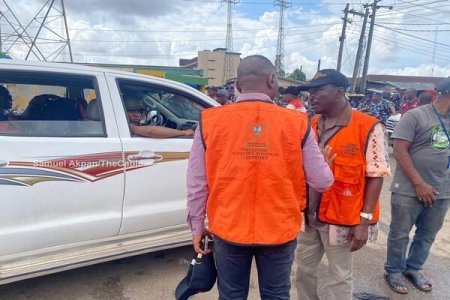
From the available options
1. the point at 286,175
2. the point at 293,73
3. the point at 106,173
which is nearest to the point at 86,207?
the point at 106,173

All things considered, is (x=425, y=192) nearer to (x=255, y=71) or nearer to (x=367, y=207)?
(x=367, y=207)

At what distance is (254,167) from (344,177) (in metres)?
0.81

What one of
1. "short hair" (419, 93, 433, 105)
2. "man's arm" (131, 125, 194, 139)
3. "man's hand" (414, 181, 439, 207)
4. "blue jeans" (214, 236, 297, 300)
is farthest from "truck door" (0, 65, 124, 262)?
"short hair" (419, 93, 433, 105)

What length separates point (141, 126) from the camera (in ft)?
9.65

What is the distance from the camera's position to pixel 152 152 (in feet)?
9.39

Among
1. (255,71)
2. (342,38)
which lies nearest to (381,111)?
(255,71)

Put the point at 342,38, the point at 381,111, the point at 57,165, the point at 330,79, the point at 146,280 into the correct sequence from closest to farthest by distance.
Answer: the point at 330,79 → the point at 57,165 → the point at 146,280 → the point at 381,111 → the point at 342,38

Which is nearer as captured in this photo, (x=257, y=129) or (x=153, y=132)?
(x=257, y=129)

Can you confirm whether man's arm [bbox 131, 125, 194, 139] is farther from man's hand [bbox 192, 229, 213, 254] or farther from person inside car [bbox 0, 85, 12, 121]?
man's hand [bbox 192, 229, 213, 254]

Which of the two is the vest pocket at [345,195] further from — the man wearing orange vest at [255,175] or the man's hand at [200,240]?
the man's hand at [200,240]

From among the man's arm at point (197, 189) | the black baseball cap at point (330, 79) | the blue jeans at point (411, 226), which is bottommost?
the blue jeans at point (411, 226)

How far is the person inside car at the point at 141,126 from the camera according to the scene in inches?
113

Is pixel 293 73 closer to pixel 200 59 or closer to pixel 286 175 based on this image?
pixel 200 59

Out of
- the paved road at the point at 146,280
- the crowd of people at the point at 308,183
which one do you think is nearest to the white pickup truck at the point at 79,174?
the paved road at the point at 146,280
